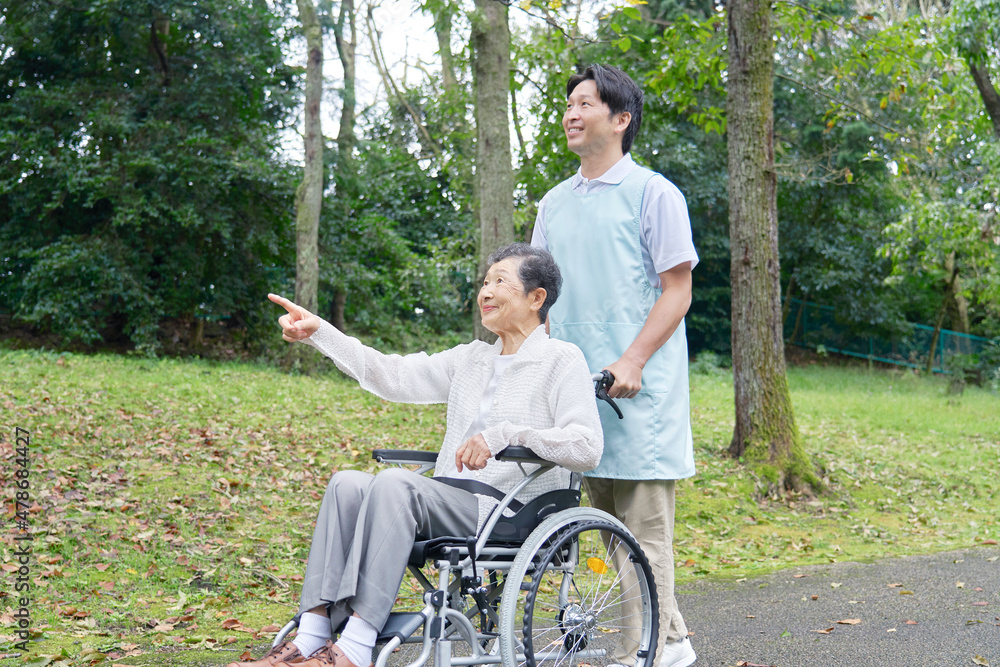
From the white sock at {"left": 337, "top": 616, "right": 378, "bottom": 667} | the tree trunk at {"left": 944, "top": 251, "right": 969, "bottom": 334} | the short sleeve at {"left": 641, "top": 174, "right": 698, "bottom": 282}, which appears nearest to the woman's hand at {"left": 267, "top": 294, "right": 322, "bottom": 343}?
the white sock at {"left": 337, "top": 616, "right": 378, "bottom": 667}

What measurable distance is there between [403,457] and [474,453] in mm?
364

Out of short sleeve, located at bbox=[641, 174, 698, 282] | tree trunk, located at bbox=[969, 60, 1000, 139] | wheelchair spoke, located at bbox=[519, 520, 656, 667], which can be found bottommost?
wheelchair spoke, located at bbox=[519, 520, 656, 667]

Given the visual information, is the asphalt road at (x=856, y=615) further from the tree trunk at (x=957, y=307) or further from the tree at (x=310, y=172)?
the tree trunk at (x=957, y=307)

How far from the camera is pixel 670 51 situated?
8.23m

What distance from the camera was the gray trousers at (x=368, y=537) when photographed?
227cm

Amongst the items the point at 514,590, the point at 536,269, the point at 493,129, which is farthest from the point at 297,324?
the point at 493,129

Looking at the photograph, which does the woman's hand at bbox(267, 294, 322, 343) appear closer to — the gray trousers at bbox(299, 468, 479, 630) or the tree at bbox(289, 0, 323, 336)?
the gray trousers at bbox(299, 468, 479, 630)

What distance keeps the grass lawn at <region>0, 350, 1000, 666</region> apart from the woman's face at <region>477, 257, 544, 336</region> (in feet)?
5.60

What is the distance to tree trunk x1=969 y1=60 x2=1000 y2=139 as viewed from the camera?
10055 mm

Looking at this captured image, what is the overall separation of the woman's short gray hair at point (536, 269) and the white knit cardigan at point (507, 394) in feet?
0.39

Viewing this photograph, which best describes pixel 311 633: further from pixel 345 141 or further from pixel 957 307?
pixel 957 307

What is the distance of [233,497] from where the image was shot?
19.3ft

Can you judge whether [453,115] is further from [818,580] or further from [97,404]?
[818,580]

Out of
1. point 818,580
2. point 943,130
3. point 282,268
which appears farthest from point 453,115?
point 818,580
